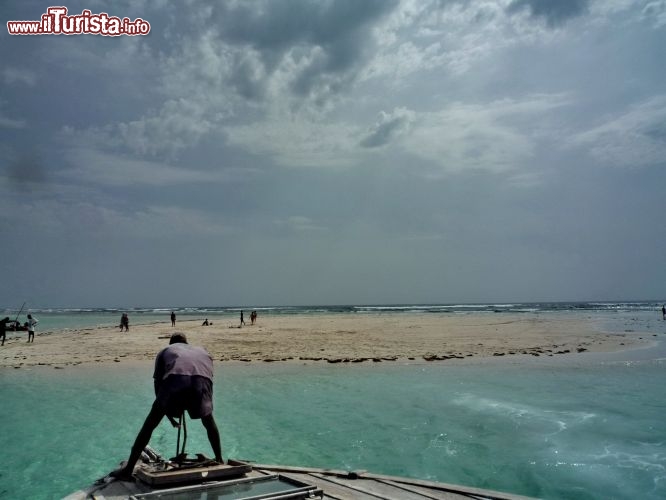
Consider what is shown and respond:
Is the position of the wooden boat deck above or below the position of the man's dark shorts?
below

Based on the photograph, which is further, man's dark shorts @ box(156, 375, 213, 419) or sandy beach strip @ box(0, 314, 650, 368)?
sandy beach strip @ box(0, 314, 650, 368)

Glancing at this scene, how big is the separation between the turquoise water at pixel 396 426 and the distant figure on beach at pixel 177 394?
4346mm

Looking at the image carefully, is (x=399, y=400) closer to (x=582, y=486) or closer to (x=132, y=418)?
(x=582, y=486)

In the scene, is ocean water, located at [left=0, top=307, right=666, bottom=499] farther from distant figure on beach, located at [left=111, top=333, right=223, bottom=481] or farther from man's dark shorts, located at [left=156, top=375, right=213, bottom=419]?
man's dark shorts, located at [left=156, top=375, right=213, bottom=419]

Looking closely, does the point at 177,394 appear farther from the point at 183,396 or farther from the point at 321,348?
the point at 321,348

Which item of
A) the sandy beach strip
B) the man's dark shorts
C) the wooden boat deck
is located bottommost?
the sandy beach strip

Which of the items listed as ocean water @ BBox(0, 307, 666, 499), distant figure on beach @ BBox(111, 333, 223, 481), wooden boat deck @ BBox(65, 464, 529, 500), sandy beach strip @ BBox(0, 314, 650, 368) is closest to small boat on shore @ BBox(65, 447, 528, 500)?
wooden boat deck @ BBox(65, 464, 529, 500)

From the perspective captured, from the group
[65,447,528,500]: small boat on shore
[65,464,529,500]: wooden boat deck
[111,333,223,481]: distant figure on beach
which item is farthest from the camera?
[111,333,223,481]: distant figure on beach

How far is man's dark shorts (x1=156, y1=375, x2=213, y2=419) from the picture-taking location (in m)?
6.44

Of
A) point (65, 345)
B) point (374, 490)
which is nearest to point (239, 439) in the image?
point (374, 490)

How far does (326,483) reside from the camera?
6.51 meters

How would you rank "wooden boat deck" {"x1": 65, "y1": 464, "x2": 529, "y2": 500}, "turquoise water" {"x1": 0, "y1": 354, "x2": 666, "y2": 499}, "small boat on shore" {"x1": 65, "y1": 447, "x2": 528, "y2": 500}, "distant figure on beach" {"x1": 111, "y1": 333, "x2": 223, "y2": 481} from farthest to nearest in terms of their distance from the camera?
"turquoise water" {"x1": 0, "y1": 354, "x2": 666, "y2": 499} → "distant figure on beach" {"x1": 111, "y1": 333, "x2": 223, "y2": 481} → "wooden boat deck" {"x1": 65, "y1": 464, "x2": 529, "y2": 500} → "small boat on shore" {"x1": 65, "y1": 447, "x2": 528, "y2": 500}

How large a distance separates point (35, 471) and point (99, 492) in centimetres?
609

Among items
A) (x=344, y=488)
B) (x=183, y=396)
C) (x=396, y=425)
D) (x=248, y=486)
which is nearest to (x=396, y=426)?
(x=396, y=425)
